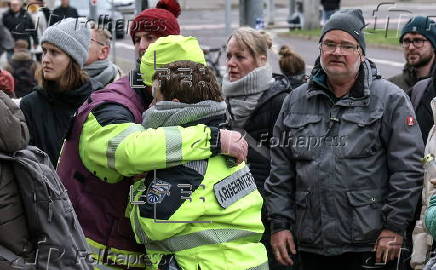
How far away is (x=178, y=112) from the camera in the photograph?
4277 mm

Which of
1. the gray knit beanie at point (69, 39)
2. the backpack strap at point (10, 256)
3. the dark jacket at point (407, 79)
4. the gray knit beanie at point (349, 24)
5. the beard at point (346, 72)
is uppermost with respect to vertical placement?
the gray knit beanie at point (349, 24)

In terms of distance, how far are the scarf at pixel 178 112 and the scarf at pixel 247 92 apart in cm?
163

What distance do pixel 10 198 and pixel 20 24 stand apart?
575 inches

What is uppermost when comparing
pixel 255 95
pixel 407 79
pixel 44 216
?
pixel 44 216

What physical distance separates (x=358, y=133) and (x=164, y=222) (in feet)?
4.78

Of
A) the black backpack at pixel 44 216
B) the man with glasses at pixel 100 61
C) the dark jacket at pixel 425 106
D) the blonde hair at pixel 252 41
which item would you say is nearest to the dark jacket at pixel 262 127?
the blonde hair at pixel 252 41

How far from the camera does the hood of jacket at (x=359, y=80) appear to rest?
17.4 feet

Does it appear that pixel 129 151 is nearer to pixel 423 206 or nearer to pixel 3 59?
pixel 423 206

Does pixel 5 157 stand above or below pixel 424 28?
above

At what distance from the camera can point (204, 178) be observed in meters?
4.22

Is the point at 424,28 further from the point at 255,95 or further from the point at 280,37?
the point at 280,37

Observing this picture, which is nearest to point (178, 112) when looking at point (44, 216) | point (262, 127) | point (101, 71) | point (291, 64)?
point (44, 216)

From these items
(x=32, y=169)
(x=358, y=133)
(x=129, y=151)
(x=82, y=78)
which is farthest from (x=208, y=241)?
(x=82, y=78)

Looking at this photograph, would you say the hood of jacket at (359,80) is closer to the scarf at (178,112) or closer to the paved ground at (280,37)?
the scarf at (178,112)
